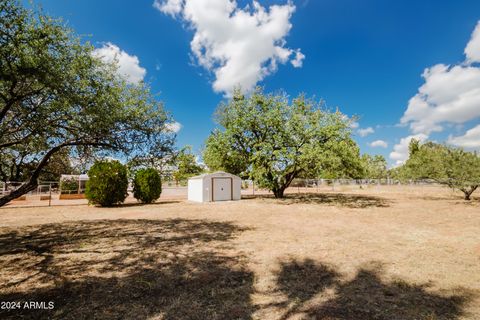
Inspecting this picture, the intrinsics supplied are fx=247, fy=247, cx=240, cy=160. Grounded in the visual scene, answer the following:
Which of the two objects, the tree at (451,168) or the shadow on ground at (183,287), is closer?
→ the shadow on ground at (183,287)

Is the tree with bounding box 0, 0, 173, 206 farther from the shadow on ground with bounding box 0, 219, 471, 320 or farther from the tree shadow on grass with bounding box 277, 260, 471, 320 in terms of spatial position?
the tree shadow on grass with bounding box 277, 260, 471, 320

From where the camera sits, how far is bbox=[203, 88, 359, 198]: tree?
2122cm

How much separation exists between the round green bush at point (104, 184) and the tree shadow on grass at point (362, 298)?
744 inches

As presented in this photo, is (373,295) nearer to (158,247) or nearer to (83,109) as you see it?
(158,247)

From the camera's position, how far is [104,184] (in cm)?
2073

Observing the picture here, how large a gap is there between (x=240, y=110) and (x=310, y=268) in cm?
2101

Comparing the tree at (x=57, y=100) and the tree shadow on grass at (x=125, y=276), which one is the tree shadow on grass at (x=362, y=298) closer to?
the tree shadow on grass at (x=125, y=276)

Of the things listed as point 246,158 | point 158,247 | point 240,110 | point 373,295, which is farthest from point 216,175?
point 373,295

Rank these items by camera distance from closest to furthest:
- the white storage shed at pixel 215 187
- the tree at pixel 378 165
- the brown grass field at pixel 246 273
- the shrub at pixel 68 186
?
the brown grass field at pixel 246 273
the white storage shed at pixel 215 187
the shrub at pixel 68 186
the tree at pixel 378 165

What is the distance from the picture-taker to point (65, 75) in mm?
6141

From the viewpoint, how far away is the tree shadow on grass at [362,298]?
3.99m

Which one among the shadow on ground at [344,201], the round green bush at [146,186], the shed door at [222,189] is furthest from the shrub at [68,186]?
the shadow on ground at [344,201]

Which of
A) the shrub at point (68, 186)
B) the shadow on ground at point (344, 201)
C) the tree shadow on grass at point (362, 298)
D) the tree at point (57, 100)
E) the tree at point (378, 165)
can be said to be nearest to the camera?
the tree shadow on grass at point (362, 298)

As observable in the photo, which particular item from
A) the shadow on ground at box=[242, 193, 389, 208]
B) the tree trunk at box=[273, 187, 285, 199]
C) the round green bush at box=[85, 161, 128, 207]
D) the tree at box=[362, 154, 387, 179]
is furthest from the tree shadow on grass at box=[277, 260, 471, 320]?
the tree at box=[362, 154, 387, 179]
